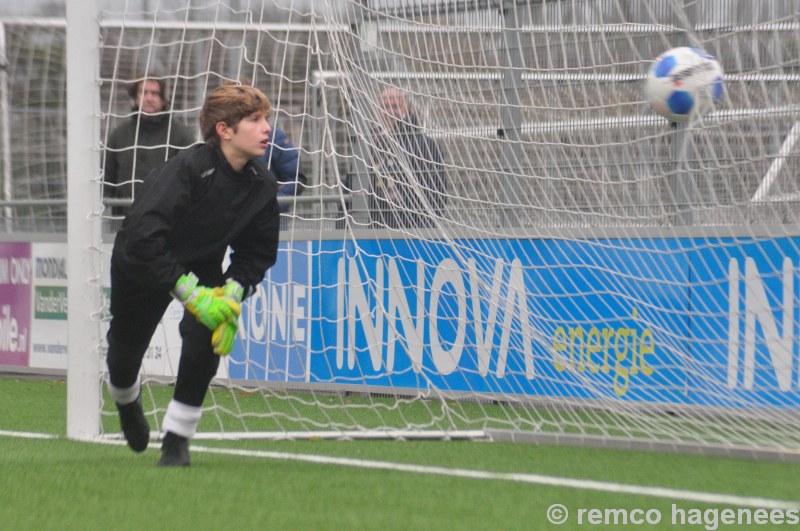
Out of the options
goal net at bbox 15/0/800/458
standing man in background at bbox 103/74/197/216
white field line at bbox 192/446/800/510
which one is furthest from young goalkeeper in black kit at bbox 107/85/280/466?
standing man in background at bbox 103/74/197/216

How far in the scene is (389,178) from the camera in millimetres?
6777

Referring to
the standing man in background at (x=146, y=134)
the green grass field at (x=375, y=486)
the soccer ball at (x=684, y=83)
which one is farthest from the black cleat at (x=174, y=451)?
the standing man in background at (x=146, y=134)

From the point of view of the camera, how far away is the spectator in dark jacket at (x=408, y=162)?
6.54m

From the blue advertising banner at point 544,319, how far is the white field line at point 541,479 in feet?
4.55

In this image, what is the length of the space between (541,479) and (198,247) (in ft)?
5.10

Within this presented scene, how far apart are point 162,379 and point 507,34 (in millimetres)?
3743

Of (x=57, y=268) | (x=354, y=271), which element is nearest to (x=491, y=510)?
(x=354, y=271)

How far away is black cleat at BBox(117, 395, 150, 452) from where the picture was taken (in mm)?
5402

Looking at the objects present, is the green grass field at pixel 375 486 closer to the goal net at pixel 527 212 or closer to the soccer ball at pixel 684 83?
the goal net at pixel 527 212

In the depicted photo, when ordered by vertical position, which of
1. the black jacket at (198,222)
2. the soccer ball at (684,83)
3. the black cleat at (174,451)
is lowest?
the black cleat at (174,451)

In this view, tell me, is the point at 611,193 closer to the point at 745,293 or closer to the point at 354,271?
the point at 745,293

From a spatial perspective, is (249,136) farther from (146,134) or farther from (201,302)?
(146,134)

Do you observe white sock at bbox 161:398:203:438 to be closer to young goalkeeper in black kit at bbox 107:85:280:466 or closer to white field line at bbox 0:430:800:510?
young goalkeeper in black kit at bbox 107:85:280:466

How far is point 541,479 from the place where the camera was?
4.72 m
